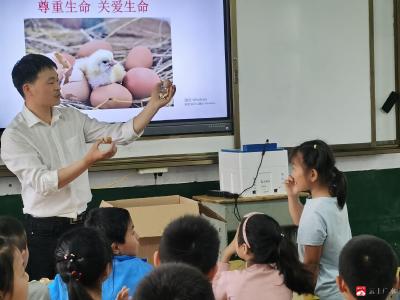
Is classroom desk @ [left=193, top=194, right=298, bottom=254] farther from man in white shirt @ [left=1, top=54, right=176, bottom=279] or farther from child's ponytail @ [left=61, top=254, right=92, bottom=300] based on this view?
child's ponytail @ [left=61, top=254, right=92, bottom=300]

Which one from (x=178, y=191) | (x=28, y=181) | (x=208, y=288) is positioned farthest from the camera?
(x=178, y=191)

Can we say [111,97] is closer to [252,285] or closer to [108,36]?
[108,36]

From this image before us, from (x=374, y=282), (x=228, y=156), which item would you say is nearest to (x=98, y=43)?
(x=228, y=156)

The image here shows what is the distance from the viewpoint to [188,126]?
427cm

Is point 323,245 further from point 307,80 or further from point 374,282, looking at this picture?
point 307,80

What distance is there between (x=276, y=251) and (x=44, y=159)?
1.27m

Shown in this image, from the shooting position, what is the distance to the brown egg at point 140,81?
4.17 meters

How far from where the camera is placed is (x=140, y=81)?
13.8 feet

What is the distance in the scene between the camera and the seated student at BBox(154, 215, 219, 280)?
2.11 metres

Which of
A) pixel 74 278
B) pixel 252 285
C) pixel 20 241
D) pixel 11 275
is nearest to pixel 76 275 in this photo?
pixel 74 278

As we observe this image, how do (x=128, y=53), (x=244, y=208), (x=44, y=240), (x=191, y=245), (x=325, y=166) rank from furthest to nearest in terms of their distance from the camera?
(x=128, y=53), (x=244, y=208), (x=44, y=240), (x=325, y=166), (x=191, y=245)

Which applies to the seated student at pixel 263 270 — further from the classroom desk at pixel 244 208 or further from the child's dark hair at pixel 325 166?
the classroom desk at pixel 244 208

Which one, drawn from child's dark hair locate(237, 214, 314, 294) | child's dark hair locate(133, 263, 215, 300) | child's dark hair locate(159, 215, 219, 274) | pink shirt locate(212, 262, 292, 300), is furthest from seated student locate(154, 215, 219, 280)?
child's dark hair locate(133, 263, 215, 300)

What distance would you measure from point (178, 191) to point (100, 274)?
228 cm
